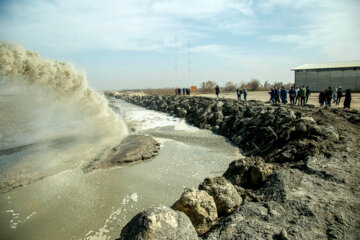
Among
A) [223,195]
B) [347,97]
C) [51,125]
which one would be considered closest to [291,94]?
[347,97]

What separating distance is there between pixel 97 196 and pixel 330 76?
3418cm

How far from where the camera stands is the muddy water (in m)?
5.11

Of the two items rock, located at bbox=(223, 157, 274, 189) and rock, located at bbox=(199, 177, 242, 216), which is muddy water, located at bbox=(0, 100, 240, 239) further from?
rock, located at bbox=(199, 177, 242, 216)

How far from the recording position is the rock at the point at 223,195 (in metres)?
3.97

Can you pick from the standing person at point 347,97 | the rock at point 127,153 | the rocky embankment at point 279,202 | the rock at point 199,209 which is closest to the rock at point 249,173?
the rocky embankment at point 279,202

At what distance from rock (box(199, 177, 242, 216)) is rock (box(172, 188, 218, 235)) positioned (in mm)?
274

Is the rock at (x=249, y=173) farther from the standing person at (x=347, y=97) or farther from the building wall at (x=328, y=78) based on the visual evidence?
the building wall at (x=328, y=78)

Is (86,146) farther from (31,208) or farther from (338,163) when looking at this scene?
(338,163)

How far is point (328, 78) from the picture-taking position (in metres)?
28.9

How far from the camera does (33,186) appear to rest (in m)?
7.15

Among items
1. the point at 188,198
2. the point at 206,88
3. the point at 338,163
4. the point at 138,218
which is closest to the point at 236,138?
the point at 338,163

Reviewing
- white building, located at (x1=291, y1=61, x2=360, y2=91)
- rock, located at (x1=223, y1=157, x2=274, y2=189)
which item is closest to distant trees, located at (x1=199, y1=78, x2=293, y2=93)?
white building, located at (x1=291, y1=61, x2=360, y2=91)

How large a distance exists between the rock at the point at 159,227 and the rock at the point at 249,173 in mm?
2753

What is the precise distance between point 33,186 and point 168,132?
9219 millimetres
